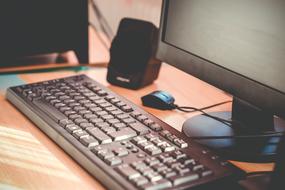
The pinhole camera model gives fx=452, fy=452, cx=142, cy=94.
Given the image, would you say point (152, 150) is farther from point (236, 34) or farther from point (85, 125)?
point (236, 34)

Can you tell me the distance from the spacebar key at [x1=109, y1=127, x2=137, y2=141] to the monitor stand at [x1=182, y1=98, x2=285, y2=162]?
12 centimetres

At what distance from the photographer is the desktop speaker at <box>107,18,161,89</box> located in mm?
1102

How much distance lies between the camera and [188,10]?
94 cm

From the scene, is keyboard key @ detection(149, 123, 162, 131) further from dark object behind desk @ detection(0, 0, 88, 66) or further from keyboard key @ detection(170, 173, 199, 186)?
dark object behind desk @ detection(0, 0, 88, 66)

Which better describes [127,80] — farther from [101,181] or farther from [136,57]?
[101,181]

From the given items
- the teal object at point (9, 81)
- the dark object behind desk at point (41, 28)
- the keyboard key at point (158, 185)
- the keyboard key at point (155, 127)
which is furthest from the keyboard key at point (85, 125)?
the dark object behind desk at point (41, 28)

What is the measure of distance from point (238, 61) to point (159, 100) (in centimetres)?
23

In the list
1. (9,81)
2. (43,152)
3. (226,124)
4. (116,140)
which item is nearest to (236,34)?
(226,124)

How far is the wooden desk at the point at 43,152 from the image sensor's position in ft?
2.28

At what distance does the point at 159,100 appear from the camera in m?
1.00

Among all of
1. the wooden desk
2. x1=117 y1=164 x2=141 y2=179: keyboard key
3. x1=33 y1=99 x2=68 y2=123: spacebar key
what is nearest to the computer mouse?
the wooden desk

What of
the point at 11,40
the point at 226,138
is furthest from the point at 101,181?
the point at 11,40

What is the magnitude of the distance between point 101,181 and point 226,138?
263 millimetres

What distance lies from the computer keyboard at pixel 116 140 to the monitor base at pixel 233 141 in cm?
6
